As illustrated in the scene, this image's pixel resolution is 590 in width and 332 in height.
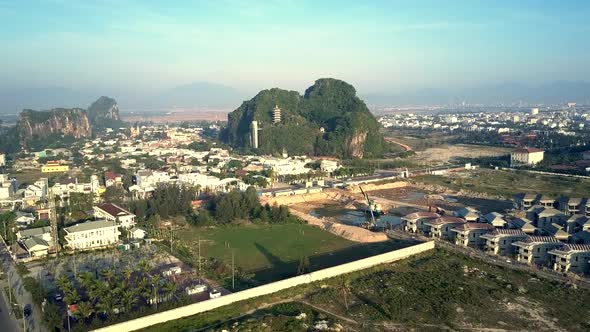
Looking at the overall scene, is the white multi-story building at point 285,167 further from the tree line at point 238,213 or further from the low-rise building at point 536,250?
the low-rise building at point 536,250

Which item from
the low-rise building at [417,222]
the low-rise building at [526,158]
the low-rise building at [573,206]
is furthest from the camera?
the low-rise building at [526,158]

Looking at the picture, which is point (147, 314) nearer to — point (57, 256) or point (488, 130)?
point (57, 256)

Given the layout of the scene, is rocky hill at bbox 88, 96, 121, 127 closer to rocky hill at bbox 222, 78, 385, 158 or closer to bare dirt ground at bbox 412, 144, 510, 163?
rocky hill at bbox 222, 78, 385, 158

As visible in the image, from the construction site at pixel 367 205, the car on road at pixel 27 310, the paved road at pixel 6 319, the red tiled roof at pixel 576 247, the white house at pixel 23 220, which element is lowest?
the construction site at pixel 367 205

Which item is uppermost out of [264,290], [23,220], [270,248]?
[23,220]

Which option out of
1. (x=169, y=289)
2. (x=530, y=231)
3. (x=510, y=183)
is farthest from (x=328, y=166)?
(x=169, y=289)

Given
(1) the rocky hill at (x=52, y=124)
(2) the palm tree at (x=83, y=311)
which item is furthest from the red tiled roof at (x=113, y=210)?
(1) the rocky hill at (x=52, y=124)

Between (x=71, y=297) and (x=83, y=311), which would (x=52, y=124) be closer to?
(x=71, y=297)

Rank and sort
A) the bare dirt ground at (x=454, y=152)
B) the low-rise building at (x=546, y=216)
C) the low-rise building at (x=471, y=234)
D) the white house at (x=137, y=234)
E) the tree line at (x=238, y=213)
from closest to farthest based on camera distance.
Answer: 1. the low-rise building at (x=471, y=234)
2. the low-rise building at (x=546, y=216)
3. the white house at (x=137, y=234)
4. the tree line at (x=238, y=213)
5. the bare dirt ground at (x=454, y=152)
